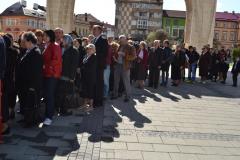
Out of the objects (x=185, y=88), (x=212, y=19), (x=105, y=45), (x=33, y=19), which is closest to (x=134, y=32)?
(x=33, y=19)

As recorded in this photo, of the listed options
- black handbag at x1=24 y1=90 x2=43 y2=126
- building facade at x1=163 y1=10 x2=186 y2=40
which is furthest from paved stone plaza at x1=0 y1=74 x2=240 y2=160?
building facade at x1=163 y1=10 x2=186 y2=40

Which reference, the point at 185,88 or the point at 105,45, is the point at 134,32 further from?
the point at 105,45

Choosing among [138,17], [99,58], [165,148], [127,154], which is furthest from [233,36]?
[127,154]

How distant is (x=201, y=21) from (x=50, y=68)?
15.8m

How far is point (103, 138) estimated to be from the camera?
6680 millimetres

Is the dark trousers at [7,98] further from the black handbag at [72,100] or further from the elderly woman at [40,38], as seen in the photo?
the elderly woman at [40,38]

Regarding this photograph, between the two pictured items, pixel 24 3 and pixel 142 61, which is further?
pixel 24 3

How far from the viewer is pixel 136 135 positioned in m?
6.98

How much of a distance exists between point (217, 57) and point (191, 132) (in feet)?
36.2

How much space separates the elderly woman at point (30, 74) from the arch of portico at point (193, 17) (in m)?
14.4

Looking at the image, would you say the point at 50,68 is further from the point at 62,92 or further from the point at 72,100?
the point at 72,100

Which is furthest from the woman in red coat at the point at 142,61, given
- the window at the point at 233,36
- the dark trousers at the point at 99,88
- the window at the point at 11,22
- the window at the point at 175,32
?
the window at the point at 233,36

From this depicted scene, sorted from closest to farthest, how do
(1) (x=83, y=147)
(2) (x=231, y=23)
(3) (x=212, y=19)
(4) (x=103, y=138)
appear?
1. (1) (x=83, y=147)
2. (4) (x=103, y=138)
3. (3) (x=212, y=19)
4. (2) (x=231, y=23)

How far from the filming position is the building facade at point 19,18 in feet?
259
